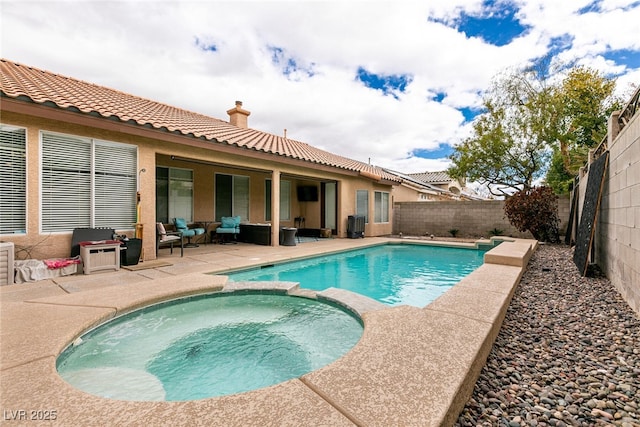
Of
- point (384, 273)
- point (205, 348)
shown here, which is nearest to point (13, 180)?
point (205, 348)

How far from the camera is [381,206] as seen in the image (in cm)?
1527

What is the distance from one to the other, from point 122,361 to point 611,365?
15.2 feet

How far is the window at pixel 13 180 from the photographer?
5.24 m

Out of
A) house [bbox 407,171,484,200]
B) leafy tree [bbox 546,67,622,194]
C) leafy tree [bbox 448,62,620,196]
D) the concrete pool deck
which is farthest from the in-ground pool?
house [bbox 407,171,484,200]

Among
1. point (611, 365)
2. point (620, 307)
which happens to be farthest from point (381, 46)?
point (611, 365)

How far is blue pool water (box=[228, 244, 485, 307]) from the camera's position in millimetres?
5922

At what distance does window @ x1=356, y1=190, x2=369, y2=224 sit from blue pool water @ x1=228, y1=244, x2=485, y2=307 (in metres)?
3.69

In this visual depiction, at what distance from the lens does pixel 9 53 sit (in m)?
8.51

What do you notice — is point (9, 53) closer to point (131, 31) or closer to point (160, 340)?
point (131, 31)

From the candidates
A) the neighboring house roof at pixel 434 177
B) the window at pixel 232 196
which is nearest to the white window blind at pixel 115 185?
the window at pixel 232 196

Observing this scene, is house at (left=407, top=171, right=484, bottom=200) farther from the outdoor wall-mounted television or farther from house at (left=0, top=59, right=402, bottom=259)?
house at (left=0, top=59, right=402, bottom=259)

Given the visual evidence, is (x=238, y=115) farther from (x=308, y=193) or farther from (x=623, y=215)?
(x=623, y=215)

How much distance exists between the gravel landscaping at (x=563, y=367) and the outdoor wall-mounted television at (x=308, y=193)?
1073cm

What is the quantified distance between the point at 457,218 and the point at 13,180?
51.9 ft
